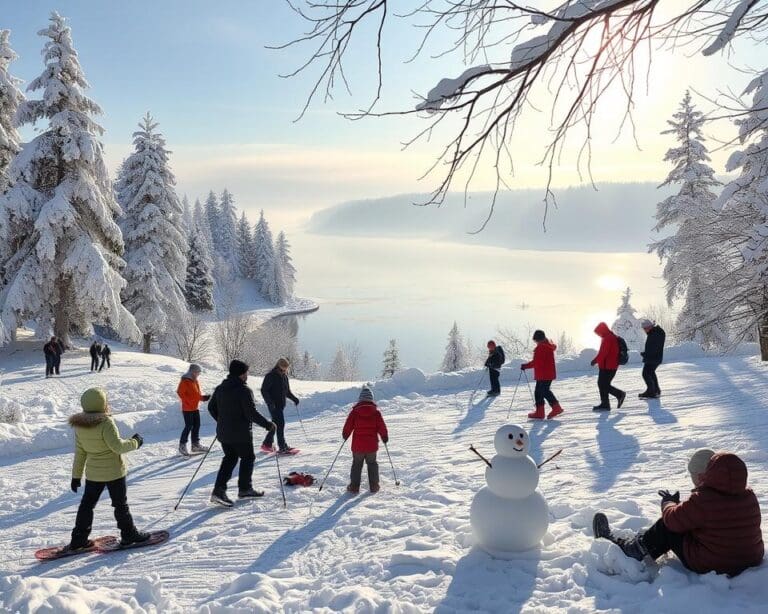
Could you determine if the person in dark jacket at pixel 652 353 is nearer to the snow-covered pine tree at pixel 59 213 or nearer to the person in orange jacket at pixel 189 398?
the person in orange jacket at pixel 189 398

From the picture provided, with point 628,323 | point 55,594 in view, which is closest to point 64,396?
point 55,594

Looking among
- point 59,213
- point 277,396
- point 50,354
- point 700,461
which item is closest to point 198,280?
point 59,213

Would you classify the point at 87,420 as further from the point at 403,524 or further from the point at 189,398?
the point at 189,398

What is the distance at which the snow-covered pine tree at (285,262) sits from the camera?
75.9 meters

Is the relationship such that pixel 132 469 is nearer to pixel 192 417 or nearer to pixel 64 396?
pixel 192 417

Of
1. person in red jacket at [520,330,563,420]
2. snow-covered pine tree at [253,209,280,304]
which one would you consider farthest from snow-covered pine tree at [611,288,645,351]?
snow-covered pine tree at [253,209,280,304]

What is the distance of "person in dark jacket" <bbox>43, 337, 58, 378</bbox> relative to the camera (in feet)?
62.6

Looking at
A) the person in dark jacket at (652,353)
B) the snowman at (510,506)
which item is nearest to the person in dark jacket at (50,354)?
the person in dark jacket at (652,353)

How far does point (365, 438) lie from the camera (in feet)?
23.1

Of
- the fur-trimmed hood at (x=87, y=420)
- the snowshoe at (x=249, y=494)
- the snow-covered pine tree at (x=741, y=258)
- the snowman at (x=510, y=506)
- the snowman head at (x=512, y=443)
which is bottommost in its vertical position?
the snowshoe at (x=249, y=494)

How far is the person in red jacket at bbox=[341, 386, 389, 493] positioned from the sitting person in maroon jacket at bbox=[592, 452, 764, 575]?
3.76 metres

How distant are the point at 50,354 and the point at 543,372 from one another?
57.1 feet

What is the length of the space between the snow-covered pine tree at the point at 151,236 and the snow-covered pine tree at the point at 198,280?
17616mm

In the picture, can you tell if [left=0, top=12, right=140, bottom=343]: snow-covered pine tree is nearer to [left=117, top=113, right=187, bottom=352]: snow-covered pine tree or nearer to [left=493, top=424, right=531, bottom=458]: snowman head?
[left=117, top=113, right=187, bottom=352]: snow-covered pine tree
